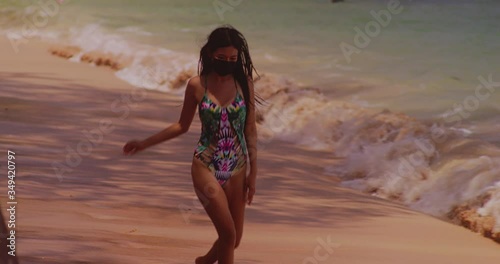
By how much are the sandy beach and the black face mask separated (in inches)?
60.0

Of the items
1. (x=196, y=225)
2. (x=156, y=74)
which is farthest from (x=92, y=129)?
(x=156, y=74)

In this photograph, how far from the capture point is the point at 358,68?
27906 millimetres

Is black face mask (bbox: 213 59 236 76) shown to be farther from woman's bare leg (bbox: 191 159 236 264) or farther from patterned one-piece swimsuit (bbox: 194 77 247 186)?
woman's bare leg (bbox: 191 159 236 264)

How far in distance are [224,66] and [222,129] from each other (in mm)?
311

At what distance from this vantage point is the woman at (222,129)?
6.72 meters

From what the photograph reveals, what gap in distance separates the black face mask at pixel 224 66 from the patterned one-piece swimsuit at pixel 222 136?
12 centimetres

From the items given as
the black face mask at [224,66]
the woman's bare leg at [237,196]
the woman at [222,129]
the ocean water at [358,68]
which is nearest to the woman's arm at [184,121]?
the woman at [222,129]

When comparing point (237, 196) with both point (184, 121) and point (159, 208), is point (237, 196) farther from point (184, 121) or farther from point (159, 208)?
point (159, 208)

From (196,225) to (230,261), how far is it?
2643 millimetres

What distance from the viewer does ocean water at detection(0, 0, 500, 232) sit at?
14.4 meters

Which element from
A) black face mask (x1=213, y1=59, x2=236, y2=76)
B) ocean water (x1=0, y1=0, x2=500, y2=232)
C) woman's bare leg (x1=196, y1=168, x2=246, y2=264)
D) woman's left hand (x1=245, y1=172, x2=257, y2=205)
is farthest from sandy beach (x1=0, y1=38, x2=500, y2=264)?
black face mask (x1=213, y1=59, x2=236, y2=76)

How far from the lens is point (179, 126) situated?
22.6ft

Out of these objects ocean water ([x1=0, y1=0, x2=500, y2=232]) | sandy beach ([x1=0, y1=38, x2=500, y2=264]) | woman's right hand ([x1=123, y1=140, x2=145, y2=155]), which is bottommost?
ocean water ([x1=0, y1=0, x2=500, y2=232])

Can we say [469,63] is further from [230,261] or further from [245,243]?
[230,261]
